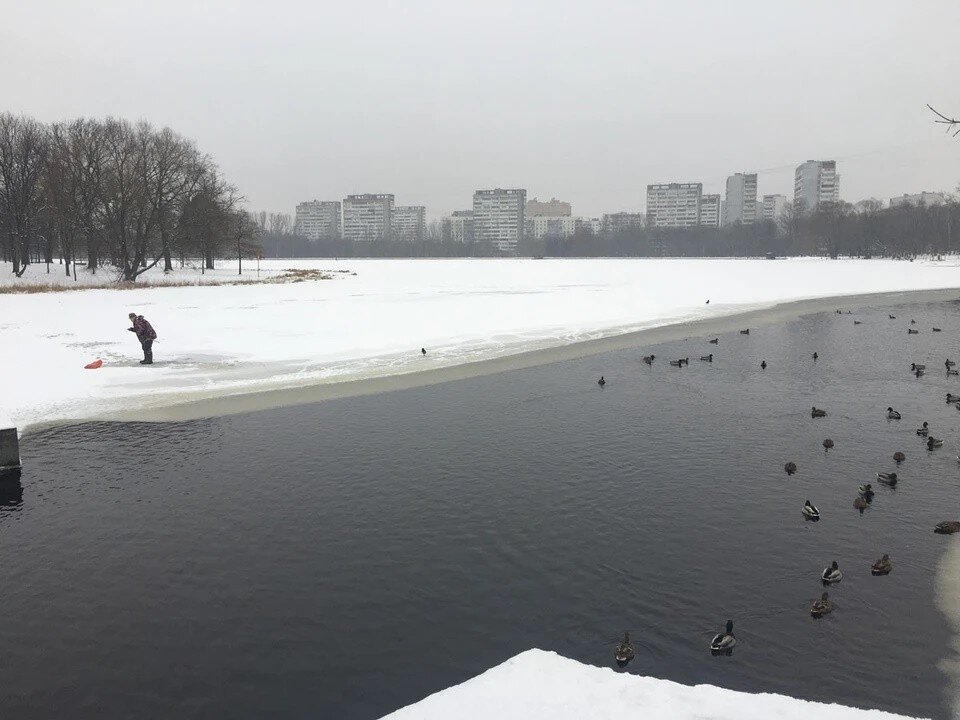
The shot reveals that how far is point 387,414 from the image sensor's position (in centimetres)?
1817

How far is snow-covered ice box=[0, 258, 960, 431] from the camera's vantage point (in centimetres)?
2108

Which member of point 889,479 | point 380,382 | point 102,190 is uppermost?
point 102,190

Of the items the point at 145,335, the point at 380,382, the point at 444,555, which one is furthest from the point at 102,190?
the point at 444,555

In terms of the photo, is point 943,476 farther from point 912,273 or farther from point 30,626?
point 912,273

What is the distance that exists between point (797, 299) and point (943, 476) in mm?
40731

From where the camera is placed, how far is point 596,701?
6.84 metres

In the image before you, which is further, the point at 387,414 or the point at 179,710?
the point at 387,414

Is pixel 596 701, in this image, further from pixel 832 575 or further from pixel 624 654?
pixel 832 575

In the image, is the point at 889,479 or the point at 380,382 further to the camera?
the point at 380,382

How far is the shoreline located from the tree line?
42.4 metres

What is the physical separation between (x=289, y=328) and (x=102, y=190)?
36.3 meters

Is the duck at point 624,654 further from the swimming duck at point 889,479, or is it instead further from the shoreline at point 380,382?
the shoreline at point 380,382

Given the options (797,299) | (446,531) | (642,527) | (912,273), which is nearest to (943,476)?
(642,527)

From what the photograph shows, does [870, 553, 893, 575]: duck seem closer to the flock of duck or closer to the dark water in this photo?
the flock of duck
